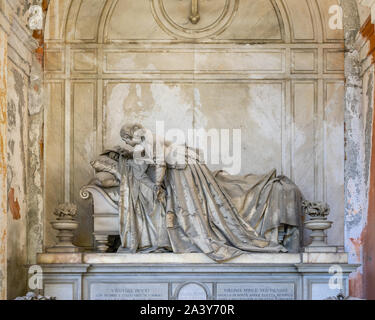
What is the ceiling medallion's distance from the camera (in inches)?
397

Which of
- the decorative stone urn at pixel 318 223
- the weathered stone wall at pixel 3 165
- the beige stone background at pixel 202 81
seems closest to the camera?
the weathered stone wall at pixel 3 165

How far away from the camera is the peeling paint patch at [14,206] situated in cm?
883

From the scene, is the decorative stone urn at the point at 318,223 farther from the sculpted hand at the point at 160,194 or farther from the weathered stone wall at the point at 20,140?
the weathered stone wall at the point at 20,140

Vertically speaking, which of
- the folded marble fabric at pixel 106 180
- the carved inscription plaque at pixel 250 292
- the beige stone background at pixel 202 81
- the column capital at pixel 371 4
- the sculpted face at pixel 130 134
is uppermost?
the column capital at pixel 371 4

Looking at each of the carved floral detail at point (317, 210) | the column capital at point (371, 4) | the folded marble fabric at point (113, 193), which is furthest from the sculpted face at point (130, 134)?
the column capital at point (371, 4)

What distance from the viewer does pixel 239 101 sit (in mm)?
9984

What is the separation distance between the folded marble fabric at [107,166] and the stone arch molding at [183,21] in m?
1.85

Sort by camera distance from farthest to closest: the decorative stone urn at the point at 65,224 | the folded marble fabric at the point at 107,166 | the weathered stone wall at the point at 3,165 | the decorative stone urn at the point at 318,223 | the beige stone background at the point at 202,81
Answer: the beige stone background at the point at 202,81
the folded marble fabric at the point at 107,166
the decorative stone urn at the point at 65,224
the decorative stone urn at the point at 318,223
the weathered stone wall at the point at 3,165

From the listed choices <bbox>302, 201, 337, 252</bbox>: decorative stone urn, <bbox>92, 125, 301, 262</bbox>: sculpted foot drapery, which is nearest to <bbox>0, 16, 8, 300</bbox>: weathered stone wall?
<bbox>92, 125, 301, 262</bbox>: sculpted foot drapery

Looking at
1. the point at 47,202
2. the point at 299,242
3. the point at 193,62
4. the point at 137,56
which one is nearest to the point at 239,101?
the point at 193,62

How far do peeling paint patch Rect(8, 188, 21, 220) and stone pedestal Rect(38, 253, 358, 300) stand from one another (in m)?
0.72

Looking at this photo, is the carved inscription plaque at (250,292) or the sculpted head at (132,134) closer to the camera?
the carved inscription plaque at (250,292)

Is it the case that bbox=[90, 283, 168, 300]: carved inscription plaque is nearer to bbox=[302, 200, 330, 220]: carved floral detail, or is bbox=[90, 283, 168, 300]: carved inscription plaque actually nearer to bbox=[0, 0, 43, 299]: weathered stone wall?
bbox=[0, 0, 43, 299]: weathered stone wall

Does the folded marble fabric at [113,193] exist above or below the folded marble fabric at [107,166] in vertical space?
below
